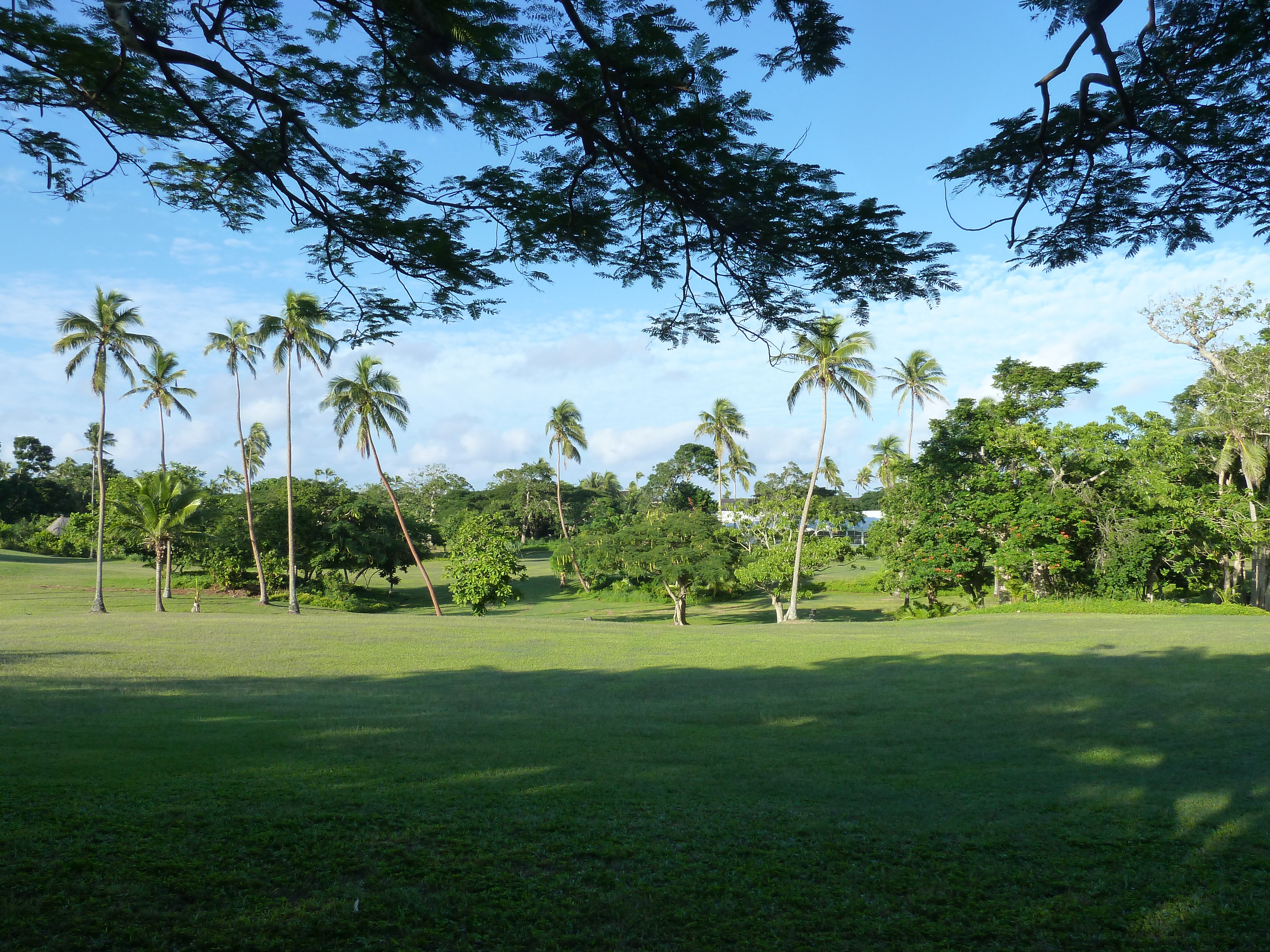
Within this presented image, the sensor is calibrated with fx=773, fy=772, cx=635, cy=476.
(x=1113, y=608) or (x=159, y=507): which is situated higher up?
(x=159, y=507)

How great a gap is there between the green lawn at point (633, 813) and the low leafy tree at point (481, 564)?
952 inches

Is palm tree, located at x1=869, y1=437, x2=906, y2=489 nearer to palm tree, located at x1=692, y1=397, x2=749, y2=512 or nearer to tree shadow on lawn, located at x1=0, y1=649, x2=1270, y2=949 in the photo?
palm tree, located at x1=692, y1=397, x2=749, y2=512

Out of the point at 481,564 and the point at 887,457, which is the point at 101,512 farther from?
the point at 887,457

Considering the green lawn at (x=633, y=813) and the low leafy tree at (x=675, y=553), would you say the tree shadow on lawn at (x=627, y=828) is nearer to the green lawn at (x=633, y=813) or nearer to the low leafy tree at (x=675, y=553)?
the green lawn at (x=633, y=813)

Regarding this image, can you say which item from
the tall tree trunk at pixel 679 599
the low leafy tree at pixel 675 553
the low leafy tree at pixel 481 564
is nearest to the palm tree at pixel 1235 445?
the low leafy tree at pixel 675 553

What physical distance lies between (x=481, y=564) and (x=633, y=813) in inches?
1299

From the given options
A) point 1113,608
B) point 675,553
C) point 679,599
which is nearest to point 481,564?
point 675,553

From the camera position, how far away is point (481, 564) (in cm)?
3788

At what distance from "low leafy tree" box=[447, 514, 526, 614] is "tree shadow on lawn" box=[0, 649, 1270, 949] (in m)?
27.3

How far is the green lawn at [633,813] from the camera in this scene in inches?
156

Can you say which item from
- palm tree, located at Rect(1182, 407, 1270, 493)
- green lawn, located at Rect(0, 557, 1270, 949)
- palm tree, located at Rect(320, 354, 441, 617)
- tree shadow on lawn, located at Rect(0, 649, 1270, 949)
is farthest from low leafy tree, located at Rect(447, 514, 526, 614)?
palm tree, located at Rect(1182, 407, 1270, 493)

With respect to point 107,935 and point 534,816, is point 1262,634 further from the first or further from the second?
point 107,935

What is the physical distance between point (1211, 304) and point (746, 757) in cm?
3061

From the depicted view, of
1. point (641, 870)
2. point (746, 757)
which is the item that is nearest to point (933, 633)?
point (746, 757)
